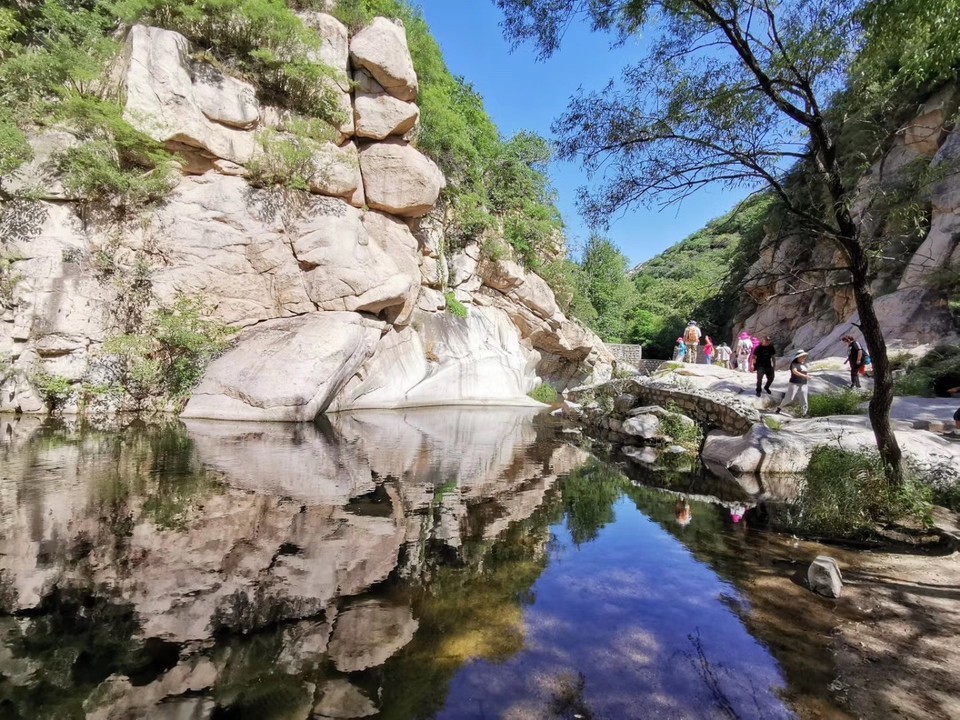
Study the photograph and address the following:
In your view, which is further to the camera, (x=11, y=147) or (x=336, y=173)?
(x=336, y=173)

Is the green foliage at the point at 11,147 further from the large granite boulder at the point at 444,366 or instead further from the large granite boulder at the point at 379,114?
the large granite boulder at the point at 444,366

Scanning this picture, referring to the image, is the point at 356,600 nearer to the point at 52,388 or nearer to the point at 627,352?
the point at 52,388

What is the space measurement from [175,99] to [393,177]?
6.93 m

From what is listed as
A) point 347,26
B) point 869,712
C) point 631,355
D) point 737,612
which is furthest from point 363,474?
point 631,355

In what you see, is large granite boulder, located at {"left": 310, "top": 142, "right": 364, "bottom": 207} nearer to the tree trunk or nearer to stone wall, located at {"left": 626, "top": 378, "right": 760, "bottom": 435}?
stone wall, located at {"left": 626, "top": 378, "right": 760, "bottom": 435}

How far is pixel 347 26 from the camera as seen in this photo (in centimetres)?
1888

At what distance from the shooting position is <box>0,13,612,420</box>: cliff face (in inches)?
512

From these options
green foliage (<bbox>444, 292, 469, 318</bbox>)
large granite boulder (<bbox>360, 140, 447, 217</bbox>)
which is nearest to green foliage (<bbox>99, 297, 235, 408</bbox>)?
large granite boulder (<bbox>360, 140, 447, 217</bbox>)

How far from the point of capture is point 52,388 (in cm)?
1241

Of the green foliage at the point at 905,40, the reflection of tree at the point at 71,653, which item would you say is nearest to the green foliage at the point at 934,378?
the green foliage at the point at 905,40

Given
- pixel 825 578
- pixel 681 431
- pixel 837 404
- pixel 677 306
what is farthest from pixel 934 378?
pixel 677 306

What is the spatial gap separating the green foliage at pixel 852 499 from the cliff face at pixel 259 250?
11.2 m

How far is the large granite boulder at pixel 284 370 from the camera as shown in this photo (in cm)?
1310

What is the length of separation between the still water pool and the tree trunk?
199 centimetres
